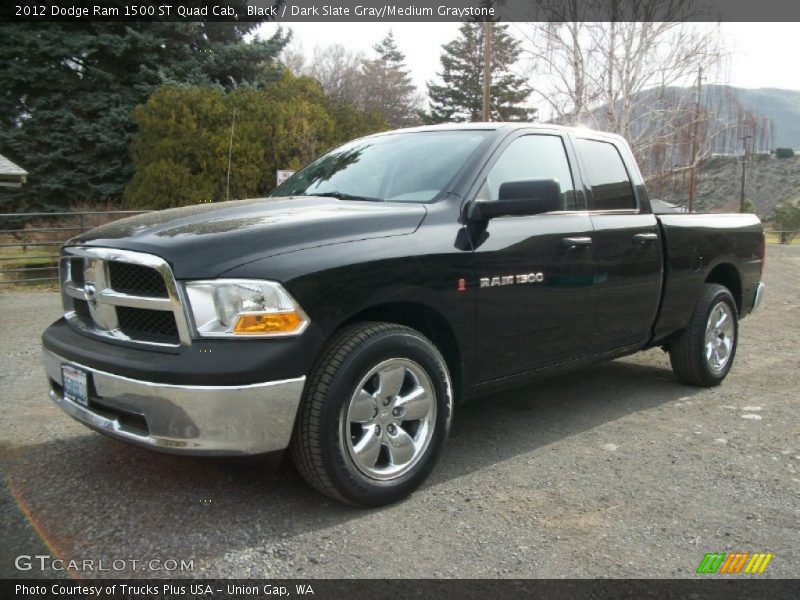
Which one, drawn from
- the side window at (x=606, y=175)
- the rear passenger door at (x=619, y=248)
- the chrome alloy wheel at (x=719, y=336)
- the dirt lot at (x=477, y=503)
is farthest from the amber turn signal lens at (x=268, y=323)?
the chrome alloy wheel at (x=719, y=336)

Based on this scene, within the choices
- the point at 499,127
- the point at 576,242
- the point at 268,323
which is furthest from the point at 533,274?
the point at 268,323

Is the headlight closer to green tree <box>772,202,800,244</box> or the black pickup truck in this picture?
the black pickup truck

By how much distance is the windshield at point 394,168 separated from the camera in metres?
3.88

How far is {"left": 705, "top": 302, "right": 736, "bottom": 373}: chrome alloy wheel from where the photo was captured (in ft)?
18.0

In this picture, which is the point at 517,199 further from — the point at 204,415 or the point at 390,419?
the point at 204,415

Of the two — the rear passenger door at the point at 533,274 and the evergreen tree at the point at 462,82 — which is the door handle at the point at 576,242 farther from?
the evergreen tree at the point at 462,82

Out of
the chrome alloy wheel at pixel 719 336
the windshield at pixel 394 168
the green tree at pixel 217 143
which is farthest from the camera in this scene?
the green tree at pixel 217 143

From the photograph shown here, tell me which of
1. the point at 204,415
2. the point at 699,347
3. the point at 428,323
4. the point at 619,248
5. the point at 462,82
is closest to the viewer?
the point at 204,415

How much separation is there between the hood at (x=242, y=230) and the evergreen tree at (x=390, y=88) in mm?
48327

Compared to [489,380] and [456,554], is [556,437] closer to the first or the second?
[489,380]

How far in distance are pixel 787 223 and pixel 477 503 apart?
41431 millimetres

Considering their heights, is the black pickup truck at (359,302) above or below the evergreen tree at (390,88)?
below

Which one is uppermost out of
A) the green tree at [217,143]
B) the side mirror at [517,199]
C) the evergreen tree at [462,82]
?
the evergreen tree at [462,82]

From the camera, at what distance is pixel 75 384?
10.5ft
